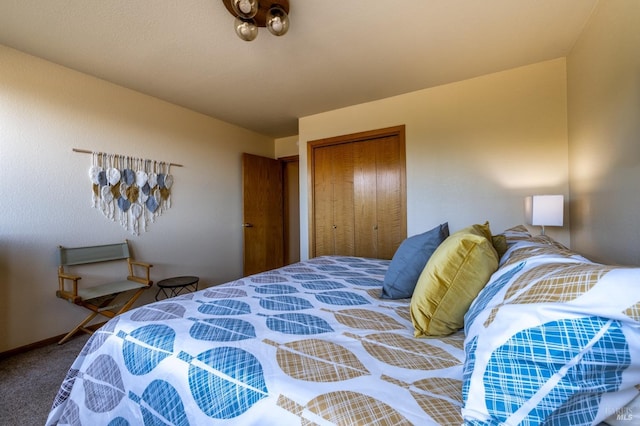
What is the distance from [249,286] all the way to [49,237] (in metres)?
2.10

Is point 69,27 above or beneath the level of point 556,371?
above

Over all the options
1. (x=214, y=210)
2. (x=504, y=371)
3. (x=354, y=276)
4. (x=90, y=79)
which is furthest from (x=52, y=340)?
(x=504, y=371)

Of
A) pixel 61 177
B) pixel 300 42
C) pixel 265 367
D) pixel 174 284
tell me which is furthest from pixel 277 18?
pixel 174 284

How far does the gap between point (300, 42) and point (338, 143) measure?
62.4 inches

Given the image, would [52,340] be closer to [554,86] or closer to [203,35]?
[203,35]

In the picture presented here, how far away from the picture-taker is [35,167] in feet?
7.41

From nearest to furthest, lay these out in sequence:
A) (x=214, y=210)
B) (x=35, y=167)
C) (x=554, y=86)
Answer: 1. (x=35, y=167)
2. (x=554, y=86)
3. (x=214, y=210)

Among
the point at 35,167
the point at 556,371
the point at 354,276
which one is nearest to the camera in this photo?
the point at 556,371

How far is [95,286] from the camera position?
2520 mm

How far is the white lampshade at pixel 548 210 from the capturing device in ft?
6.71

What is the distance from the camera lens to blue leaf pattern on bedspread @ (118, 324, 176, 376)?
90 cm

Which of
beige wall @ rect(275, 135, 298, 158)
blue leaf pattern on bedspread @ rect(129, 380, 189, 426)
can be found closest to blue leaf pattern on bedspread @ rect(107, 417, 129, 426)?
blue leaf pattern on bedspread @ rect(129, 380, 189, 426)

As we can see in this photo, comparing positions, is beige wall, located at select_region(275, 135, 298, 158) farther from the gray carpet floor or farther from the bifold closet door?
the gray carpet floor

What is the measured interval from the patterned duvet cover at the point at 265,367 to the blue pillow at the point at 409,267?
0.06m
